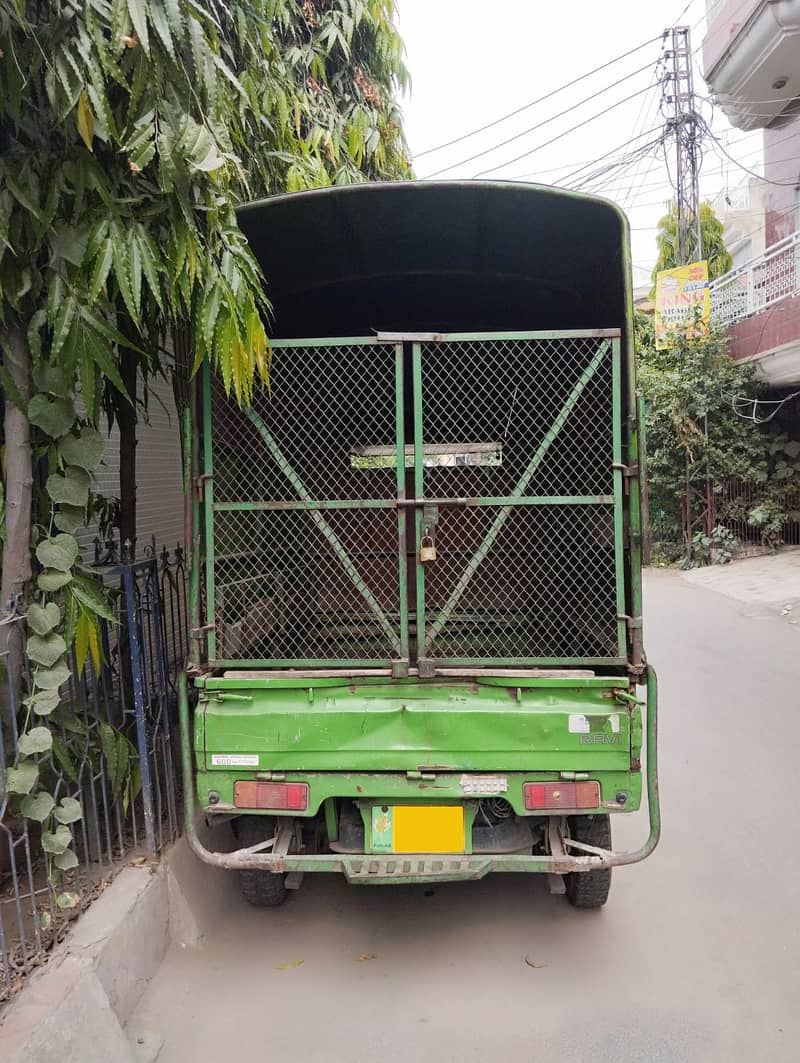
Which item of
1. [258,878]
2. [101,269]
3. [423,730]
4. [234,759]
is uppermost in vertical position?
[101,269]

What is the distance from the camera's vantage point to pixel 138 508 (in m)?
5.39

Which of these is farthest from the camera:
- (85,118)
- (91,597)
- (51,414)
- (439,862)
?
(439,862)

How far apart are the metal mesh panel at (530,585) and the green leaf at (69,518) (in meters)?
1.74

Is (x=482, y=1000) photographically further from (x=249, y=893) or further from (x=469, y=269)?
(x=469, y=269)

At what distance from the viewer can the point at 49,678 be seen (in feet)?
8.32

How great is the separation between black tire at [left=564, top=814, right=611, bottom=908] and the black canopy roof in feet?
6.75

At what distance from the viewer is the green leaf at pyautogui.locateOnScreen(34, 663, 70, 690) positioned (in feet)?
8.29

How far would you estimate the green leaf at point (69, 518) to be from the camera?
104 inches

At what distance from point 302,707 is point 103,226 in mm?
1801

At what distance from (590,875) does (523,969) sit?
18.9 inches

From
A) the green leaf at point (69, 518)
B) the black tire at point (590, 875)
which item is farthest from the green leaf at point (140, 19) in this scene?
the black tire at point (590, 875)

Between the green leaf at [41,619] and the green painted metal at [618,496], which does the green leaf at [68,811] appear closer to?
the green leaf at [41,619]

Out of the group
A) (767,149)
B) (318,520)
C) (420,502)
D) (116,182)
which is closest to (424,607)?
(420,502)

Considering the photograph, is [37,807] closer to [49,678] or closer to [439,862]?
[49,678]
